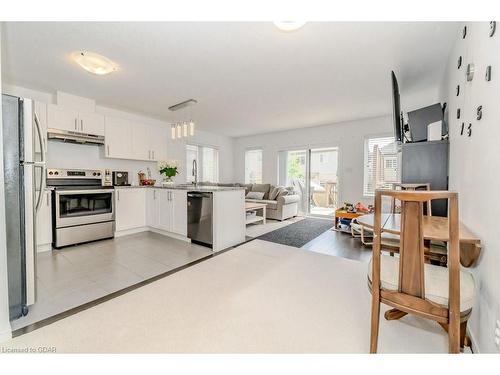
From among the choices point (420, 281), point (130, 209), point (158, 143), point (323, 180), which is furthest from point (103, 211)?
point (323, 180)

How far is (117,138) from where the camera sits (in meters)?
4.09

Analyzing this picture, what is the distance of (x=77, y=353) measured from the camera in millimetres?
1278

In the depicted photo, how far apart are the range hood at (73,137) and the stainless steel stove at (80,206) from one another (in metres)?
0.52

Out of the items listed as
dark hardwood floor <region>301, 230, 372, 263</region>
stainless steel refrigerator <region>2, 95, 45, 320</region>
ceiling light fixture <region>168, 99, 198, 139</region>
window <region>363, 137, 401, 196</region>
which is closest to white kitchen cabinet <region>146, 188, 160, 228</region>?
ceiling light fixture <region>168, 99, 198, 139</region>

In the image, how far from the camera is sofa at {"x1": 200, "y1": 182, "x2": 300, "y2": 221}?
17.6 feet

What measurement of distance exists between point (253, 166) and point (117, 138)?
4220mm

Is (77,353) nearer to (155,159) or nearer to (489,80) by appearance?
(489,80)

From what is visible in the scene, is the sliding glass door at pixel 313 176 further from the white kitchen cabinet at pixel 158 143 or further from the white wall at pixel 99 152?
the white kitchen cabinet at pixel 158 143

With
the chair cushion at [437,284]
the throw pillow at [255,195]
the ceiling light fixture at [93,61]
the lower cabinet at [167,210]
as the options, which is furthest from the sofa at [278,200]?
the chair cushion at [437,284]

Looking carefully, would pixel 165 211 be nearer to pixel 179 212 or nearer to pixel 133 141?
pixel 179 212

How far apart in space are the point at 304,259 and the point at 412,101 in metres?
3.77

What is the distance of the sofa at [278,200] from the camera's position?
17.6ft

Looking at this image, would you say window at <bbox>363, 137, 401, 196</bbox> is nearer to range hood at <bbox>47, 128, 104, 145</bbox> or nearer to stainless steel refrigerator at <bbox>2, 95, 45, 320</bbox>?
stainless steel refrigerator at <bbox>2, 95, 45, 320</bbox>
